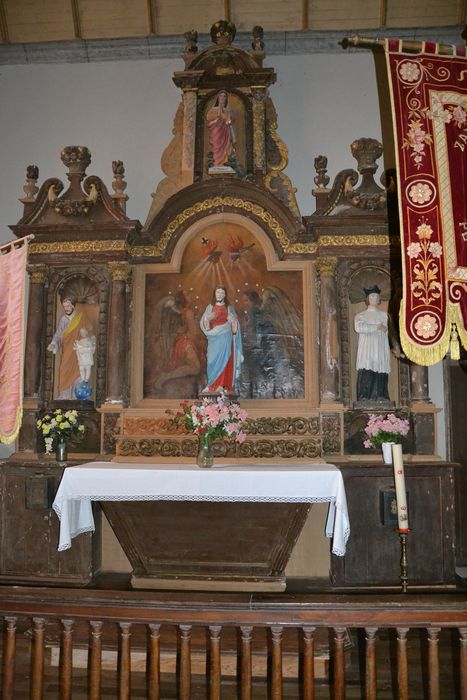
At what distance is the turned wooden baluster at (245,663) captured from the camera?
8.44ft

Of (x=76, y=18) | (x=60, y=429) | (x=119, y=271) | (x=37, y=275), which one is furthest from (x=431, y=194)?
(x=76, y=18)

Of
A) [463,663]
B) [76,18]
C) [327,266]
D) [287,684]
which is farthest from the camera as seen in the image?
[76,18]

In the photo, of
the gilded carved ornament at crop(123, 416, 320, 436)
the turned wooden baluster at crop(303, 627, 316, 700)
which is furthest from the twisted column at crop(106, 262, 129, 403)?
the turned wooden baluster at crop(303, 627, 316, 700)

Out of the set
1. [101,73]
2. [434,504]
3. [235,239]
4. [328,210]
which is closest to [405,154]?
[328,210]

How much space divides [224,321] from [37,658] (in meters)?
4.74

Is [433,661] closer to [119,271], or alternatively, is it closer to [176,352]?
[176,352]

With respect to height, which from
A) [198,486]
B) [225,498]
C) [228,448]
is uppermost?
[228,448]

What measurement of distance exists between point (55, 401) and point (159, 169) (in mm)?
3339

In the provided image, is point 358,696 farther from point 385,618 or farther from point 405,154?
point 405,154

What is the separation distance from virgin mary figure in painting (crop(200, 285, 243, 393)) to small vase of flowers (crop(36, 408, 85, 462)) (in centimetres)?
149

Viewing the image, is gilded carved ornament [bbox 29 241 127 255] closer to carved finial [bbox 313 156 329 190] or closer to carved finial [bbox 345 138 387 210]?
carved finial [bbox 313 156 329 190]

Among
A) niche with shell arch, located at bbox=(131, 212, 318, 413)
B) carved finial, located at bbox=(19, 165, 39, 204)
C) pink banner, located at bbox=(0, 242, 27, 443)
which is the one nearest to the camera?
pink banner, located at bbox=(0, 242, 27, 443)

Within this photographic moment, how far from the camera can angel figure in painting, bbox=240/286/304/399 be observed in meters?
6.99

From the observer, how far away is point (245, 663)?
2.59 m
